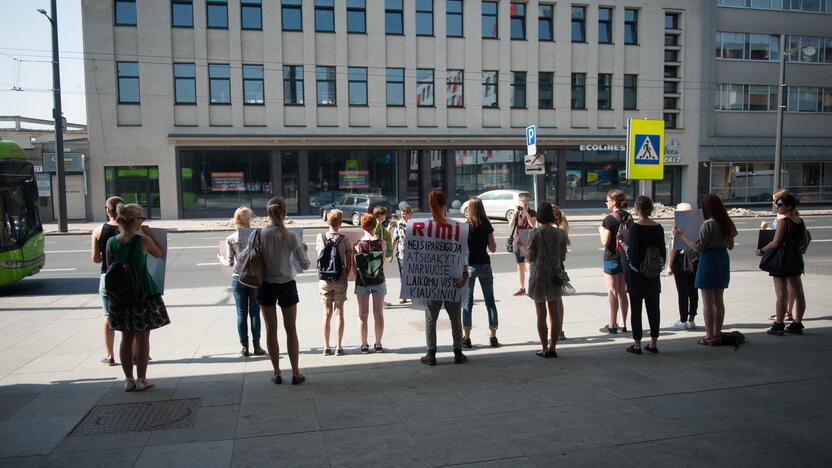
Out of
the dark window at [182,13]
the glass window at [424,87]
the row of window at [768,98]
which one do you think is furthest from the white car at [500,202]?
the row of window at [768,98]

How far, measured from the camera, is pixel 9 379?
20.9 ft

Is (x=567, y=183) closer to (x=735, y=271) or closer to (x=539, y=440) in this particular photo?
(x=735, y=271)

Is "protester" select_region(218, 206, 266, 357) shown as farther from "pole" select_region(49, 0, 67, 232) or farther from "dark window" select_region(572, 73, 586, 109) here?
"dark window" select_region(572, 73, 586, 109)

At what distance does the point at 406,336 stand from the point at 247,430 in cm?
350

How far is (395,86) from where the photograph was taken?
33.6 metres

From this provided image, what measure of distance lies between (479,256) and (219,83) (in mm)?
27757

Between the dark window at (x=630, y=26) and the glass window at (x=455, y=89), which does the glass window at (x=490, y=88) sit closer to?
the glass window at (x=455, y=89)

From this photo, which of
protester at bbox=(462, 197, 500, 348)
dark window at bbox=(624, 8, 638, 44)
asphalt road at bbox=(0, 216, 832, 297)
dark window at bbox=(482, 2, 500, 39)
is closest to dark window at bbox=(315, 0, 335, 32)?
dark window at bbox=(482, 2, 500, 39)

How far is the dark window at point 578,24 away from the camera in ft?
118

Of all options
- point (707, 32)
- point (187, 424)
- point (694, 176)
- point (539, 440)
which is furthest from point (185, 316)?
point (707, 32)

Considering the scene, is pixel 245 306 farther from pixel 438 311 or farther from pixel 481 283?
pixel 481 283

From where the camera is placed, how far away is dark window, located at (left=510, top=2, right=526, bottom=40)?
115 ft

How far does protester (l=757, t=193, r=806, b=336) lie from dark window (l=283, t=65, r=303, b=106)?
27765 millimetres

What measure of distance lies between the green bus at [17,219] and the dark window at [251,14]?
20569 mm
